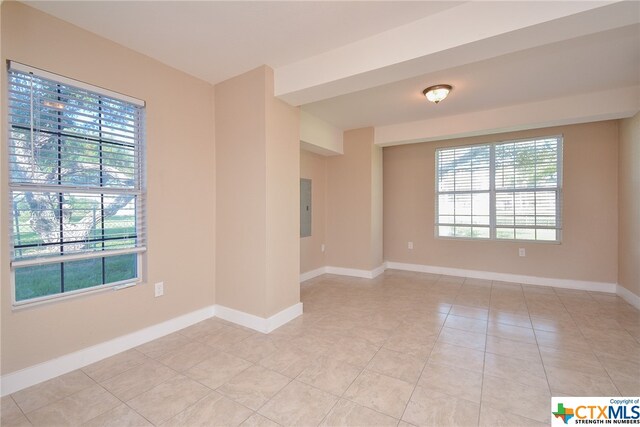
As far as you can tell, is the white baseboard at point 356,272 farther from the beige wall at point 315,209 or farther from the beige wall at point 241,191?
the beige wall at point 241,191

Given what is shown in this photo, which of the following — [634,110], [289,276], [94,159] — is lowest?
[289,276]

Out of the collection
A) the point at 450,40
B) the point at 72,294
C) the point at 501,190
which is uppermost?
the point at 450,40

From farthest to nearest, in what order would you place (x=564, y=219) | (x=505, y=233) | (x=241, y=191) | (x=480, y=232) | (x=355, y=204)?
(x=355, y=204), (x=480, y=232), (x=505, y=233), (x=564, y=219), (x=241, y=191)

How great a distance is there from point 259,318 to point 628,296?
14.8ft

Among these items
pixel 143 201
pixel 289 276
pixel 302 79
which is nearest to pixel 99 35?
pixel 143 201

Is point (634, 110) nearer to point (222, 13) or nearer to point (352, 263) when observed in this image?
point (352, 263)

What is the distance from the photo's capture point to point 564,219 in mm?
4121

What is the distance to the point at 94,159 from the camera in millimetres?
2264

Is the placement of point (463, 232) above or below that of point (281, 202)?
below

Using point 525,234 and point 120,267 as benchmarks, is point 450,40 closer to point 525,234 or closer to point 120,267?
point 120,267

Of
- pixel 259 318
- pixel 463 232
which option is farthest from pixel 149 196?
pixel 463 232

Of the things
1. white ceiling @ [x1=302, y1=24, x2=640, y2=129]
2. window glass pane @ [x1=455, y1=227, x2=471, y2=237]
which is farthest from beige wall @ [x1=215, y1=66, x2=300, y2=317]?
window glass pane @ [x1=455, y1=227, x2=471, y2=237]

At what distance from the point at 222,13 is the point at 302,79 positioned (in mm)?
849

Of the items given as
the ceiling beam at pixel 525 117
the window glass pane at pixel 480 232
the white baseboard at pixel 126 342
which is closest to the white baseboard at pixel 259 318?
the white baseboard at pixel 126 342
